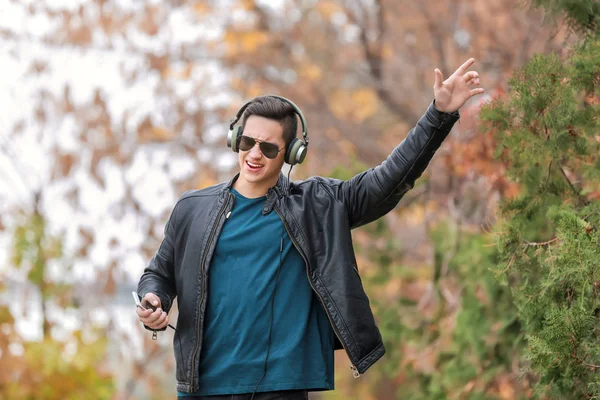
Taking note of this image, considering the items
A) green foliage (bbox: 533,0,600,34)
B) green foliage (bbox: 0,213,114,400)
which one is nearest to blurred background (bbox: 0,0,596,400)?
green foliage (bbox: 0,213,114,400)

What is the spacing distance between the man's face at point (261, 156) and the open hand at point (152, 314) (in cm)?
63

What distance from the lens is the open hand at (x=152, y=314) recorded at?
11.7 ft

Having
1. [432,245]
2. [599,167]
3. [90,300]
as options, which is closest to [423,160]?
[599,167]

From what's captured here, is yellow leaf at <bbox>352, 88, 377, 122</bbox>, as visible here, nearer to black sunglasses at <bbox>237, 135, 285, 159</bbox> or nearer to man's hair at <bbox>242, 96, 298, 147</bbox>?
man's hair at <bbox>242, 96, 298, 147</bbox>

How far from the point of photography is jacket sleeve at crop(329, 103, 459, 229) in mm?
3586

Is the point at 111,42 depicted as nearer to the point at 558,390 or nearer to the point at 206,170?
Result: the point at 206,170

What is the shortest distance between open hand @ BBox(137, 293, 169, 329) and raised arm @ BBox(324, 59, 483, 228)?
0.87 metres

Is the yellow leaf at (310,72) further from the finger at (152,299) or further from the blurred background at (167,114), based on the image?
the finger at (152,299)

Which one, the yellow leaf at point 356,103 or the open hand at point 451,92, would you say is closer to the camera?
the open hand at point 451,92

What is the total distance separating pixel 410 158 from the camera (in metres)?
3.62

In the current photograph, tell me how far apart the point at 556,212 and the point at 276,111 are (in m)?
1.21

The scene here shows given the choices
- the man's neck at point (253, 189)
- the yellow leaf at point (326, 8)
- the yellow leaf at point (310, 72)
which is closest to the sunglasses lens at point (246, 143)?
the man's neck at point (253, 189)

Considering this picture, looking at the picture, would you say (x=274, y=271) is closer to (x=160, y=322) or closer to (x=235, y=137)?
(x=160, y=322)

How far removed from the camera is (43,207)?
12297 millimetres
